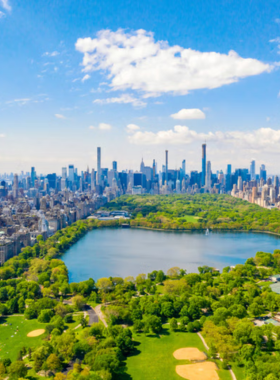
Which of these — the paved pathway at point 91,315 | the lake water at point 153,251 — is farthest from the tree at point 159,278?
the paved pathway at point 91,315

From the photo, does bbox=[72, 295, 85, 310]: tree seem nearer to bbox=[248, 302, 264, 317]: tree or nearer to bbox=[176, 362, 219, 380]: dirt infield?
bbox=[176, 362, 219, 380]: dirt infield

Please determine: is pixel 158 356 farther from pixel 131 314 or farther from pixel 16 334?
pixel 16 334

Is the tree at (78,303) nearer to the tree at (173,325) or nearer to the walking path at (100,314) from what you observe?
the walking path at (100,314)

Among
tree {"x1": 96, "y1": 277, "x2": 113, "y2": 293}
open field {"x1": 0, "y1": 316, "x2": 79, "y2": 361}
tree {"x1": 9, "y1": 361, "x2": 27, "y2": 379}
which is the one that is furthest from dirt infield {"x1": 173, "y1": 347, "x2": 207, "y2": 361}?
tree {"x1": 96, "y1": 277, "x2": 113, "y2": 293}

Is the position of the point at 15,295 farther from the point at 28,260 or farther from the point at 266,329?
the point at 266,329

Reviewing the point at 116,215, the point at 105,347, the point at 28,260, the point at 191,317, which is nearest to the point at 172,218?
the point at 116,215

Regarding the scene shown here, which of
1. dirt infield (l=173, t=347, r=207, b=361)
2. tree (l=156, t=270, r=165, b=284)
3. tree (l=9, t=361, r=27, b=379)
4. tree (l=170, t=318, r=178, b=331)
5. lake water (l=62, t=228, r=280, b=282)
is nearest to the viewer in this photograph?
tree (l=9, t=361, r=27, b=379)
